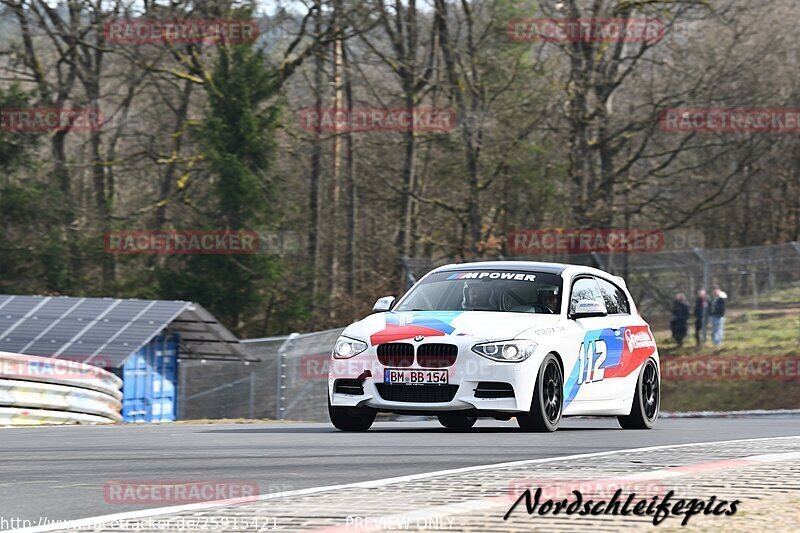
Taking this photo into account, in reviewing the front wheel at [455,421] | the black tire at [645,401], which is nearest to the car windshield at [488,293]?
the front wheel at [455,421]

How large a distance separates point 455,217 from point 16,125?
1452cm

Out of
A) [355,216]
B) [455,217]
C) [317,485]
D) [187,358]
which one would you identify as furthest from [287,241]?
[317,485]

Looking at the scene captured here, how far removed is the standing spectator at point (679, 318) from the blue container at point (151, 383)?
39.3ft

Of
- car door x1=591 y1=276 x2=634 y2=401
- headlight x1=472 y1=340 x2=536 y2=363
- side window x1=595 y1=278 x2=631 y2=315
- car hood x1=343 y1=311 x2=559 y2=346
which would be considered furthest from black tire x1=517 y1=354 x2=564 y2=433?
side window x1=595 y1=278 x2=631 y2=315

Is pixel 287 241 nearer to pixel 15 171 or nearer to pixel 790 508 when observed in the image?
pixel 15 171

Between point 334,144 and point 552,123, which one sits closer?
point 552,123

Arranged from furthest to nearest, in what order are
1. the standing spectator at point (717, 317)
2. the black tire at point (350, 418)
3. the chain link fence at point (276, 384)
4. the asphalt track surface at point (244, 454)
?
the standing spectator at point (717, 317) < the chain link fence at point (276, 384) < the black tire at point (350, 418) < the asphalt track surface at point (244, 454)

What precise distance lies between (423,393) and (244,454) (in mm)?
2343

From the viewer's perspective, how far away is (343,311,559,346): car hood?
11.7 meters

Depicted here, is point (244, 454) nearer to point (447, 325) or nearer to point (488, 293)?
point (447, 325)

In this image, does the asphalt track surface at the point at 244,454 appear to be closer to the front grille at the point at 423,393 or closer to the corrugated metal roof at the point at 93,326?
the front grille at the point at 423,393

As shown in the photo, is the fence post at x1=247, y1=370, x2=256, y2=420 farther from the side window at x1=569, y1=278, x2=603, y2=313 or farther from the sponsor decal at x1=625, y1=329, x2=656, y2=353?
the side window at x1=569, y1=278, x2=603, y2=313

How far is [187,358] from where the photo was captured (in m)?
35.4

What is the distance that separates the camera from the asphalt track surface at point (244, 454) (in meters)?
7.54
